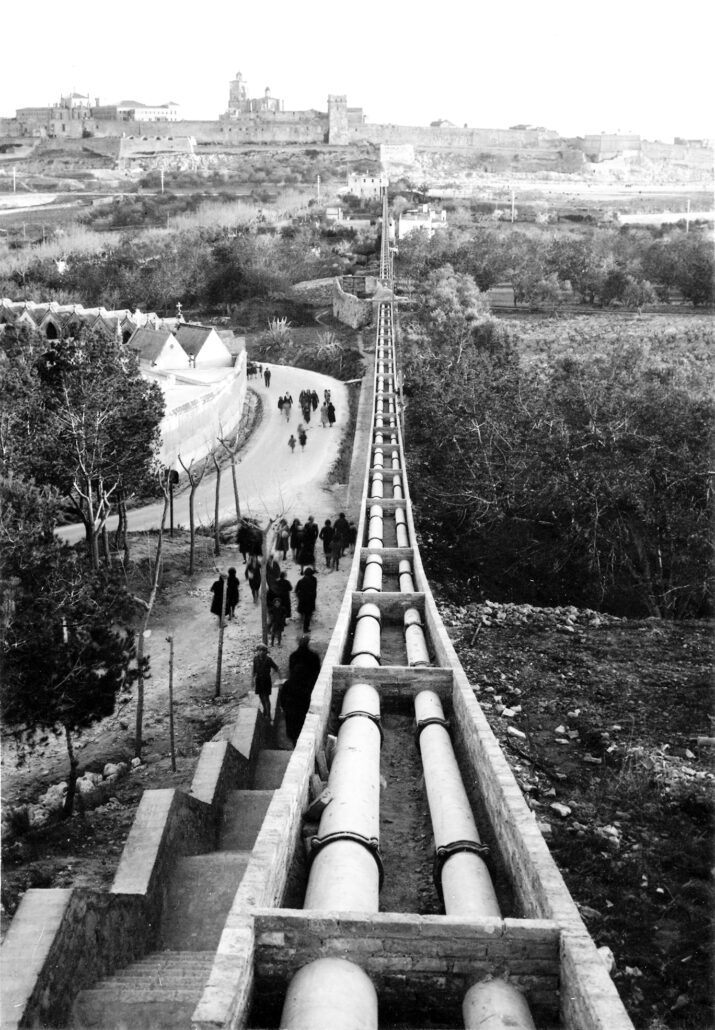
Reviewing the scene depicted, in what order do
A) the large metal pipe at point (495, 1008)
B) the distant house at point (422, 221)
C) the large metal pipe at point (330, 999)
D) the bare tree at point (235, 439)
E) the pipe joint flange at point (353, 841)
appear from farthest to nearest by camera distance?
the distant house at point (422, 221)
the bare tree at point (235, 439)
the pipe joint flange at point (353, 841)
the large metal pipe at point (495, 1008)
the large metal pipe at point (330, 999)

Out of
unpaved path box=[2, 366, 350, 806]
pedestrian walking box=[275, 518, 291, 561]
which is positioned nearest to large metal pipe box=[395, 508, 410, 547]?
unpaved path box=[2, 366, 350, 806]

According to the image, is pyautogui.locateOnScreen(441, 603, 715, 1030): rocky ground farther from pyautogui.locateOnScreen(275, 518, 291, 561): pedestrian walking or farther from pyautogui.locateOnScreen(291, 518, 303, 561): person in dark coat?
pyautogui.locateOnScreen(275, 518, 291, 561): pedestrian walking

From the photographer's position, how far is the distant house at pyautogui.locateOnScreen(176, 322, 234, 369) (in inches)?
1254

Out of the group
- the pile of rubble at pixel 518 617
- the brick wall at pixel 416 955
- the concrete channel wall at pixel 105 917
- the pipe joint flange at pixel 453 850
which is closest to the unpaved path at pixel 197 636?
the pile of rubble at pixel 518 617

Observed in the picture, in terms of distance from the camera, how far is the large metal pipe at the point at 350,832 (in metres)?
4.52

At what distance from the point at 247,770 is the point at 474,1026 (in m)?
4.97

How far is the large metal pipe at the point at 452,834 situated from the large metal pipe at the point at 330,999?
2.38 ft

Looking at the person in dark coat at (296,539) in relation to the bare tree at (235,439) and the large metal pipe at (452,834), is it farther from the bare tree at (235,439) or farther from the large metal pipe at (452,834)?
the large metal pipe at (452,834)

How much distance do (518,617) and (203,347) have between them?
21.7 m

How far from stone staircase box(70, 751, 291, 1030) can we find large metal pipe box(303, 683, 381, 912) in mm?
850

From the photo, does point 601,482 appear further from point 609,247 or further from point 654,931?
point 609,247

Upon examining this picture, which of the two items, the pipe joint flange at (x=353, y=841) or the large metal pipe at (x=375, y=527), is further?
the large metal pipe at (x=375, y=527)

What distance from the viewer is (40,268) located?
55844 mm

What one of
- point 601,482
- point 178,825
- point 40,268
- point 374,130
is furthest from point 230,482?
point 374,130
